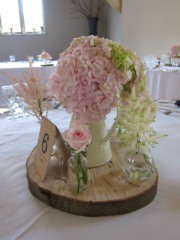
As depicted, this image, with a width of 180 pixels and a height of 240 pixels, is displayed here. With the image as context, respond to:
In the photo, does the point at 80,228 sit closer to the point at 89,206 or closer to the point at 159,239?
the point at 89,206

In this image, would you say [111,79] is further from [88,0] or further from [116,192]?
[88,0]

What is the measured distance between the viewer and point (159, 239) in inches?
17.0

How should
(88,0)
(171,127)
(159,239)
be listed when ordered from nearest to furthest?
A: (159,239), (171,127), (88,0)

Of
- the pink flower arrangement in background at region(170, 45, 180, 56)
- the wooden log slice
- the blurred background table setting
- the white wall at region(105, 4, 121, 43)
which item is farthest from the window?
the wooden log slice

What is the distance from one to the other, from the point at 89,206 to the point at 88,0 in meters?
6.23

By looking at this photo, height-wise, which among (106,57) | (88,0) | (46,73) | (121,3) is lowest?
(46,73)

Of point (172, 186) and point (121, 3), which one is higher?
point (121, 3)

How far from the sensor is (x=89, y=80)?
47 cm

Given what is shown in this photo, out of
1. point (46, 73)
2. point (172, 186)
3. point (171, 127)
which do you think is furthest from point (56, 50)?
point (172, 186)

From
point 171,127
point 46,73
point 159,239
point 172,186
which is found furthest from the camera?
point 46,73

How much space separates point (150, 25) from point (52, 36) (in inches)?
109

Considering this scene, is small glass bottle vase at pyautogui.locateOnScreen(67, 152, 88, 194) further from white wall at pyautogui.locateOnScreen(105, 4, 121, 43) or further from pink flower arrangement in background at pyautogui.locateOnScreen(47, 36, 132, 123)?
white wall at pyautogui.locateOnScreen(105, 4, 121, 43)

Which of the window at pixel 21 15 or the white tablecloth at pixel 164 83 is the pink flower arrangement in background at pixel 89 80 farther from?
the window at pixel 21 15

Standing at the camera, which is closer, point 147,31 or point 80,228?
point 80,228
